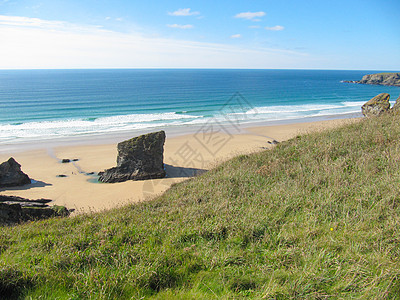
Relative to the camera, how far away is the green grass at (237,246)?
10.1 ft

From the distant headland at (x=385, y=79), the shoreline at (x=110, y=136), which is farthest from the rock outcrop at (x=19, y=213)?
the distant headland at (x=385, y=79)

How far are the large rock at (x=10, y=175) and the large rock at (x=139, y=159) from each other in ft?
14.4

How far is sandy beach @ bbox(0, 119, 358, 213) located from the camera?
43.2ft

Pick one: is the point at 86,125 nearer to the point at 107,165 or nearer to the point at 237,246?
the point at 107,165

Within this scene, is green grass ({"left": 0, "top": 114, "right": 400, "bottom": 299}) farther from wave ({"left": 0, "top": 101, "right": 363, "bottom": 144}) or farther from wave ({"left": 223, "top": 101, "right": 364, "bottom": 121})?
wave ({"left": 223, "top": 101, "right": 364, "bottom": 121})

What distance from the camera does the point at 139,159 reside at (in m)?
16.2

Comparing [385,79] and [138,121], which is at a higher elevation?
[385,79]

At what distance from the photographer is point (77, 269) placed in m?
3.54

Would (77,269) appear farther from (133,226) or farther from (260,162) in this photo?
(260,162)

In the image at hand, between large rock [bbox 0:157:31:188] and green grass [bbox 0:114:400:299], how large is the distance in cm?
1127

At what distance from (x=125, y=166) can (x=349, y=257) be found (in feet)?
47.2

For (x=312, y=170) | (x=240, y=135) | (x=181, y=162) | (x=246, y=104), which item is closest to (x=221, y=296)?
(x=312, y=170)

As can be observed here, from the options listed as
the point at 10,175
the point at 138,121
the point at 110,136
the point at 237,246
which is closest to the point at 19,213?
the point at 237,246

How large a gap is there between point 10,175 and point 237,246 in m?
15.8
